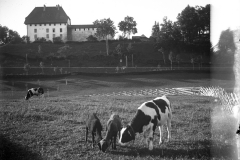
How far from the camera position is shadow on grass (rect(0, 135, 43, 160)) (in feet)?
26.3

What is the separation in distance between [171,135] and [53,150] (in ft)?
16.0

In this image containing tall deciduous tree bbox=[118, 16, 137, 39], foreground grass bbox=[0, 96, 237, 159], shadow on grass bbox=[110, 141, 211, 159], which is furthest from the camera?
tall deciduous tree bbox=[118, 16, 137, 39]

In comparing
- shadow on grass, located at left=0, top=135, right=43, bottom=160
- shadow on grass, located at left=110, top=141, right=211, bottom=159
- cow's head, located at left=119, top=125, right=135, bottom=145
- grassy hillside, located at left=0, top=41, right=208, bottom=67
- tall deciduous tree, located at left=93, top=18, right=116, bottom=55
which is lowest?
shadow on grass, located at left=0, top=135, right=43, bottom=160

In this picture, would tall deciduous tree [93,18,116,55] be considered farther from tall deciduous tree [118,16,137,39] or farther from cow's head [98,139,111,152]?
cow's head [98,139,111,152]

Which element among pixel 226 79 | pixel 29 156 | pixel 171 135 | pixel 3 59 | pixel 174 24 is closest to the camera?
pixel 29 156

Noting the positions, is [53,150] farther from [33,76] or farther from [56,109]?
[33,76]

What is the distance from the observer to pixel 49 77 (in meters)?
37.7

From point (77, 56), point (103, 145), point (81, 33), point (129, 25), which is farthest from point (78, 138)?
point (81, 33)

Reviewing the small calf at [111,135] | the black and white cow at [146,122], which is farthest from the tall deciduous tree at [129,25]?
the small calf at [111,135]

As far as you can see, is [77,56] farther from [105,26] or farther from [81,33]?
[105,26]

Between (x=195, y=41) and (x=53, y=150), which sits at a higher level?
(x=195, y=41)

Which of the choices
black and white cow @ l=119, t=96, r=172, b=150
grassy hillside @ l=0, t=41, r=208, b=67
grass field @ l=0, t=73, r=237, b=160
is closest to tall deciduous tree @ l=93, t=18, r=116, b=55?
grass field @ l=0, t=73, r=237, b=160

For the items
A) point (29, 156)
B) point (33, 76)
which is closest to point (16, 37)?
point (33, 76)

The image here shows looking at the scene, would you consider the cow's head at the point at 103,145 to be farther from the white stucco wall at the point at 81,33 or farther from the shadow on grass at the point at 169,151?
the white stucco wall at the point at 81,33
